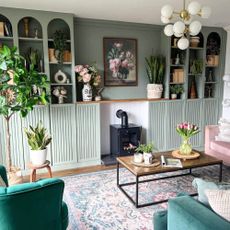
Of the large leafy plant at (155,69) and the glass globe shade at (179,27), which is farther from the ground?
the glass globe shade at (179,27)

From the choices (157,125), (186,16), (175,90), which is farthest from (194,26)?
(157,125)

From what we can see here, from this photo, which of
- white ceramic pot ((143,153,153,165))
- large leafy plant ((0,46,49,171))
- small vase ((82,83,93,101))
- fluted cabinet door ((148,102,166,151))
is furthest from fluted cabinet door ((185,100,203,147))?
large leafy plant ((0,46,49,171))

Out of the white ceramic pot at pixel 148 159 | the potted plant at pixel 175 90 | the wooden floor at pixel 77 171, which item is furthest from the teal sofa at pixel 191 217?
the potted plant at pixel 175 90

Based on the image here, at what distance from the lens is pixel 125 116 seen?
442 centimetres

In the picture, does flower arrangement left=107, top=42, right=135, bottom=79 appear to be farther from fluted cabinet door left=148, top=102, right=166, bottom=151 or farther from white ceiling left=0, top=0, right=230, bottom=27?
fluted cabinet door left=148, top=102, right=166, bottom=151

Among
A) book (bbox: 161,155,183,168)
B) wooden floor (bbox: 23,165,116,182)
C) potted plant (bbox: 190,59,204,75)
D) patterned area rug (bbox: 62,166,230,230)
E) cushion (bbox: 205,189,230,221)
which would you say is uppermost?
potted plant (bbox: 190,59,204,75)

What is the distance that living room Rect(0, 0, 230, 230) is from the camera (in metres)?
2.62

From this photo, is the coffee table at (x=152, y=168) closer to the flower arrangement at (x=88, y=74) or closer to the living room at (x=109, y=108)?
the living room at (x=109, y=108)

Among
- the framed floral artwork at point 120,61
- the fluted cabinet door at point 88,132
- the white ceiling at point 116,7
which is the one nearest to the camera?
the white ceiling at point 116,7

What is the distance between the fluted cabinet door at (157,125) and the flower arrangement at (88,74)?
1120 millimetres

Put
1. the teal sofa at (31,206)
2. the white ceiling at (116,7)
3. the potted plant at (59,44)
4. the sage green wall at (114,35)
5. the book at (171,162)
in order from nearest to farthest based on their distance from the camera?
the teal sofa at (31,206), the book at (171,162), the white ceiling at (116,7), the potted plant at (59,44), the sage green wall at (114,35)

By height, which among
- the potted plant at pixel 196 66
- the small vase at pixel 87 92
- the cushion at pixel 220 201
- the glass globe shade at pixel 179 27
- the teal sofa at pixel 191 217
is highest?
the glass globe shade at pixel 179 27

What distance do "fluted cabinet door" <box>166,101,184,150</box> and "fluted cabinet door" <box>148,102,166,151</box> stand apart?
8 centimetres

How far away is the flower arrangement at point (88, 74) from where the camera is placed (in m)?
3.94
